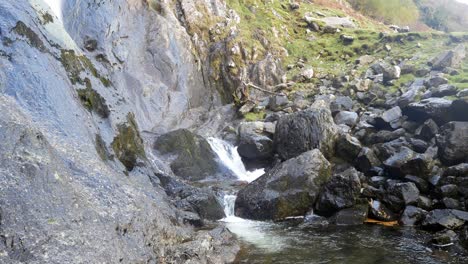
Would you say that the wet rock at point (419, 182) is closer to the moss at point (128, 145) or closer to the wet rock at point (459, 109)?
the wet rock at point (459, 109)

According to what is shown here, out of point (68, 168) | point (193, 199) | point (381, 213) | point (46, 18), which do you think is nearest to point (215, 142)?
point (193, 199)

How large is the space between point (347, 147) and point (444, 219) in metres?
6.99

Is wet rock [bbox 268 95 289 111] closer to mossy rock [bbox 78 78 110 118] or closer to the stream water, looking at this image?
the stream water

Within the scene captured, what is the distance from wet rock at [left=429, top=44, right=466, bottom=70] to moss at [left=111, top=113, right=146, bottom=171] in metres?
23.0

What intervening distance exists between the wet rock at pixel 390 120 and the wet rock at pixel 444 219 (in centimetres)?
807

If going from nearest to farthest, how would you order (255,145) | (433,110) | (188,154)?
(433,110), (188,154), (255,145)

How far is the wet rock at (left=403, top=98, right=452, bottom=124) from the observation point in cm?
1966

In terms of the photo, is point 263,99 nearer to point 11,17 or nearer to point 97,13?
point 97,13

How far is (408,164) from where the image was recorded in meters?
17.2

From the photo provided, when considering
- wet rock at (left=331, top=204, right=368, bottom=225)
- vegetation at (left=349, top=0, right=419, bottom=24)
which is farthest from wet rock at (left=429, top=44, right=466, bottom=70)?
vegetation at (left=349, top=0, right=419, bottom=24)

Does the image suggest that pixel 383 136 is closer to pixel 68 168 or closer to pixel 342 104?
pixel 342 104

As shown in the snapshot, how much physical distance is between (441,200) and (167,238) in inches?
443

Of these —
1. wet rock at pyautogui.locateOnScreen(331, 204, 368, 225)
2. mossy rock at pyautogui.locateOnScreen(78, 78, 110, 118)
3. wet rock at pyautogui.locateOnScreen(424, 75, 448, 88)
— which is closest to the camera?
mossy rock at pyautogui.locateOnScreen(78, 78, 110, 118)

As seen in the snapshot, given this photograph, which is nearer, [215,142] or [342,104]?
[215,142]
